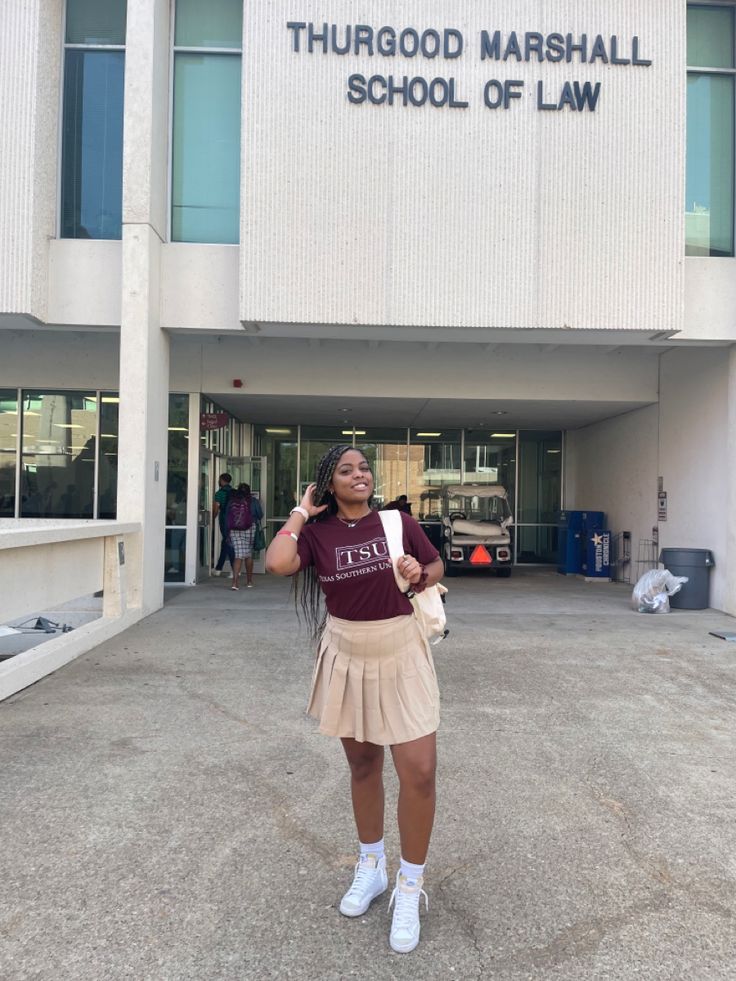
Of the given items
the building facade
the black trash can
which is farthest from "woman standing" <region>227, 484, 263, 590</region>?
the black trash can

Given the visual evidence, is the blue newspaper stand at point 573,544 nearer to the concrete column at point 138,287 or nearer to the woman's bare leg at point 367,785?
the concrete column at point 138,287

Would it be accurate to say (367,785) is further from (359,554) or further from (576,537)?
(576,537)

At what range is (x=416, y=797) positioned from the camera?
8.21 feet

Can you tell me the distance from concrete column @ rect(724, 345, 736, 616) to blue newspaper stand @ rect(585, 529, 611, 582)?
4.53m

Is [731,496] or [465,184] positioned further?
[731,496]

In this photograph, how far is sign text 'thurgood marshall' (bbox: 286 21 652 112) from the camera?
8797mm

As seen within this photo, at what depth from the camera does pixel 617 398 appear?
12719 mm

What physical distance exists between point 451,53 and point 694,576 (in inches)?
308

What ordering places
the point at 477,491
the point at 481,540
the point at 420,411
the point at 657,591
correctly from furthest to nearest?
the point at 477,491 < the point at 481,540 < the point at 420,411 < the point at 657,591

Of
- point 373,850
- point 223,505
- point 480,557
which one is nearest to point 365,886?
point 373,850

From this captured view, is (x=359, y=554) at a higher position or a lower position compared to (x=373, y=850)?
higher

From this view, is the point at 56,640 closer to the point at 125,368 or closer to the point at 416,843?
the point at 125,368

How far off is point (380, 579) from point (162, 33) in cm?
966

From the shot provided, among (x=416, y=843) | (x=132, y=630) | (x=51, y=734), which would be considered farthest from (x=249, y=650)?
(x=416, y=843)
